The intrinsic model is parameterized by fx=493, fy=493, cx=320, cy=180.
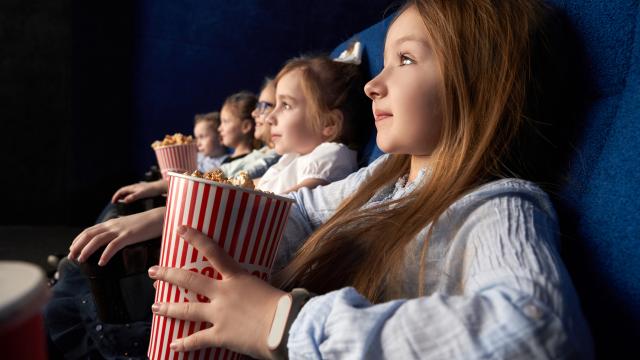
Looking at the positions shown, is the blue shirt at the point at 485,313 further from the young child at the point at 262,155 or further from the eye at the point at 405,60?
the young child at the point at 262,155

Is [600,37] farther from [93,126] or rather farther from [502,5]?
[93,126]

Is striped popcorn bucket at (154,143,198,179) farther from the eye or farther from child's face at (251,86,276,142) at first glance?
the eye

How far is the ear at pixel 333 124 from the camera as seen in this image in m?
1.58

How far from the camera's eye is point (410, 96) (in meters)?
0.72

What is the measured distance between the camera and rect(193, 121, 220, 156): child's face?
3.31 m

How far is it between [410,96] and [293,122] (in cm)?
89

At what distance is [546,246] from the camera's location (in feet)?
1.60

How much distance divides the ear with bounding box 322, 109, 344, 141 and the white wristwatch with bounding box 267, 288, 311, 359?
1.09m

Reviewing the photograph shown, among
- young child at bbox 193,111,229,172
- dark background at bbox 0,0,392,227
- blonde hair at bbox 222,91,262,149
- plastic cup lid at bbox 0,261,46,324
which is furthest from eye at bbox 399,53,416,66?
dark background at bbox 0,0,392,227

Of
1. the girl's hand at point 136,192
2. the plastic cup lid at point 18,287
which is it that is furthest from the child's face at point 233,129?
the plastic cup lid at point 18,287

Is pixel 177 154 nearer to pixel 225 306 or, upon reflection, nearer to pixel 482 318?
pixel 225 306

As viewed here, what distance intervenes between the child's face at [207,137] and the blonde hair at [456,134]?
271cm

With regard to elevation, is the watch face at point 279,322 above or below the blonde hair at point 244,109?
below

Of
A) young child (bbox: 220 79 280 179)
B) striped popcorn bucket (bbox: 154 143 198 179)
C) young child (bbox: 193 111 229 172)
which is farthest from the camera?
young child (bbox: 193 111 229 172)
